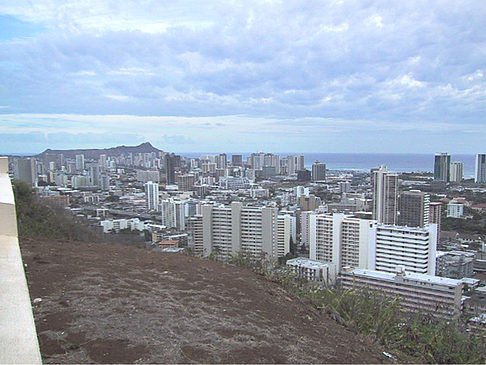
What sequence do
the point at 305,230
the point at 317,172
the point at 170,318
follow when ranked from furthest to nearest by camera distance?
the point at 317,172
the point at 305,230
the point at 170,318

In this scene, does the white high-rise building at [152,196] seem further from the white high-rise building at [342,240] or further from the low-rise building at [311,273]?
the low-rise building at [311,273]

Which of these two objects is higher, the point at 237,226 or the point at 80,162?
the point at 80,162

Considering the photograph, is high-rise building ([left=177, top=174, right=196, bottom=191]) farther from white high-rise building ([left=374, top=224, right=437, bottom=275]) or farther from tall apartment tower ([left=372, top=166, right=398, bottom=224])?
white high-rise building ([left=374, top=224, right=437, bottom=275])

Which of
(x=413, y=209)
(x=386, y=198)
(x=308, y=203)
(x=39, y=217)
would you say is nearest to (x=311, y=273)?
(x=39, y=217)

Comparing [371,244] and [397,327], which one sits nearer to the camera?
[397,327]

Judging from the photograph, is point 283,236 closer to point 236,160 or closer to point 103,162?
point 103,162

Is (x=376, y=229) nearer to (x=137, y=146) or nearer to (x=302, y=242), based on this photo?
(x=302, y=242)
